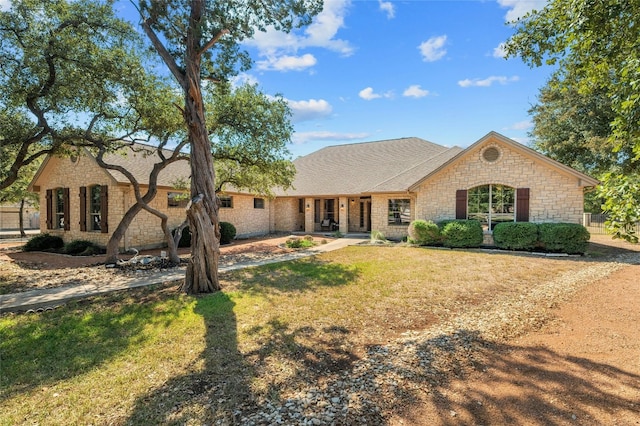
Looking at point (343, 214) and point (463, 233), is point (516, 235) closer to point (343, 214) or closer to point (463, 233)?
point (463, 233)

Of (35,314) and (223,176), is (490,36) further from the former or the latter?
(35,314)

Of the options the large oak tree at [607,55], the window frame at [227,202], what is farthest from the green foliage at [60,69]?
the large oak tree at [607,55]

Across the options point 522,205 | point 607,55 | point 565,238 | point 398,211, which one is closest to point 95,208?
point 398,211

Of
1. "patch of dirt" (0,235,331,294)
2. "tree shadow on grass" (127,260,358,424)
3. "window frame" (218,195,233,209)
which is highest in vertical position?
"window frame" (218,195,233,209)

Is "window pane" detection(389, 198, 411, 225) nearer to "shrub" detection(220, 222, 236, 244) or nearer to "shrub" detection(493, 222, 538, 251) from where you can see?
"shrub" detection(493, 222, 538, 251)

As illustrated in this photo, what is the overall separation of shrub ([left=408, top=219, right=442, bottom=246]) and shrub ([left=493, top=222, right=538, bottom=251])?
7.86 ft

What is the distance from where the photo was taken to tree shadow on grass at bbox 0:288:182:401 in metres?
4.04

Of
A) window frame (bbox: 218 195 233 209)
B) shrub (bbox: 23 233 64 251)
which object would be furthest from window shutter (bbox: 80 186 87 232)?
window frame (bbox: 218 195 233 209)

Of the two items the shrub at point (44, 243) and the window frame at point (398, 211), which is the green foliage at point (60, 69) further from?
the window frame at point (398, 211)

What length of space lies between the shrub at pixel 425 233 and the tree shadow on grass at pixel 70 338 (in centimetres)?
1099

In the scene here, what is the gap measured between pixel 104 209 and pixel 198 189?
9467mm

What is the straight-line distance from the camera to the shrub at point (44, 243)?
15039mm

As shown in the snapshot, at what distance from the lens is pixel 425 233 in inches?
572

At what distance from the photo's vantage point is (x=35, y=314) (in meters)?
6.19
